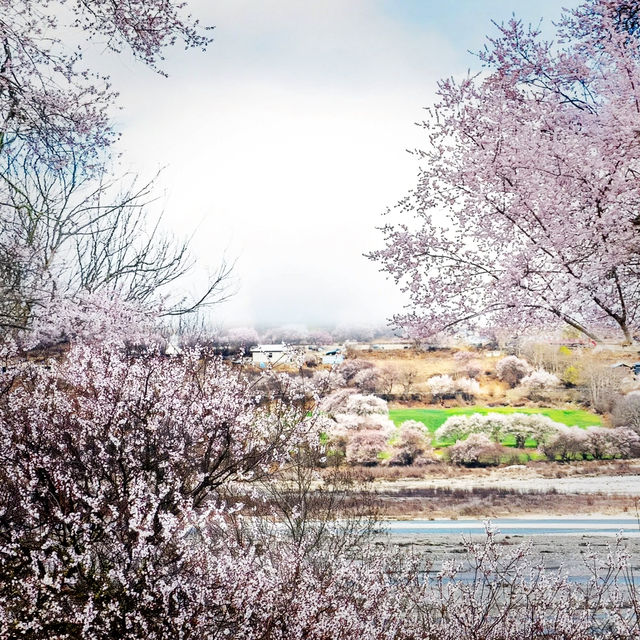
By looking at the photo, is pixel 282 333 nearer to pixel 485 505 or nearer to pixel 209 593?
pixel 485 505

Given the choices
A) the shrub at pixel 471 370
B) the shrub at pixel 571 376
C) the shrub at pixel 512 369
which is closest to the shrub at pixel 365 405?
the shrub at pixel 471 370

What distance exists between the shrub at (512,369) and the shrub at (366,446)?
144 inches

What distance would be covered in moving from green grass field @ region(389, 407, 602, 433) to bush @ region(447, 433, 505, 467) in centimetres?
68

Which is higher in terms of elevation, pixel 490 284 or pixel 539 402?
pixel 490 284

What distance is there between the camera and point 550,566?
29.4 feet

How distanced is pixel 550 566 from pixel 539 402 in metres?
6.30

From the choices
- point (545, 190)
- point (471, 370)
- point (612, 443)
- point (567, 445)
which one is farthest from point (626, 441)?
point (545, 190)

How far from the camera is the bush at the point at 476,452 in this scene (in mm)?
14242

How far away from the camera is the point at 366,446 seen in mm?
13797

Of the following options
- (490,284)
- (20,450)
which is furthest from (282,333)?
(20,450)

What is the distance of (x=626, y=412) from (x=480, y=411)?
3284mm

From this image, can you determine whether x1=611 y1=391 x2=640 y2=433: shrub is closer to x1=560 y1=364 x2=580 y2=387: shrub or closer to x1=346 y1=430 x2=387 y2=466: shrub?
x1=560 y1=364 x2=580 y2=387: shrub

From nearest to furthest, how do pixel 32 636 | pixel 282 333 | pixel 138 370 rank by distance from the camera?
pixel 32 636, pixel 138 370, pixel 282 333

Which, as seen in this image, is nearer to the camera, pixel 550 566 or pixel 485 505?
pixel 550 566
